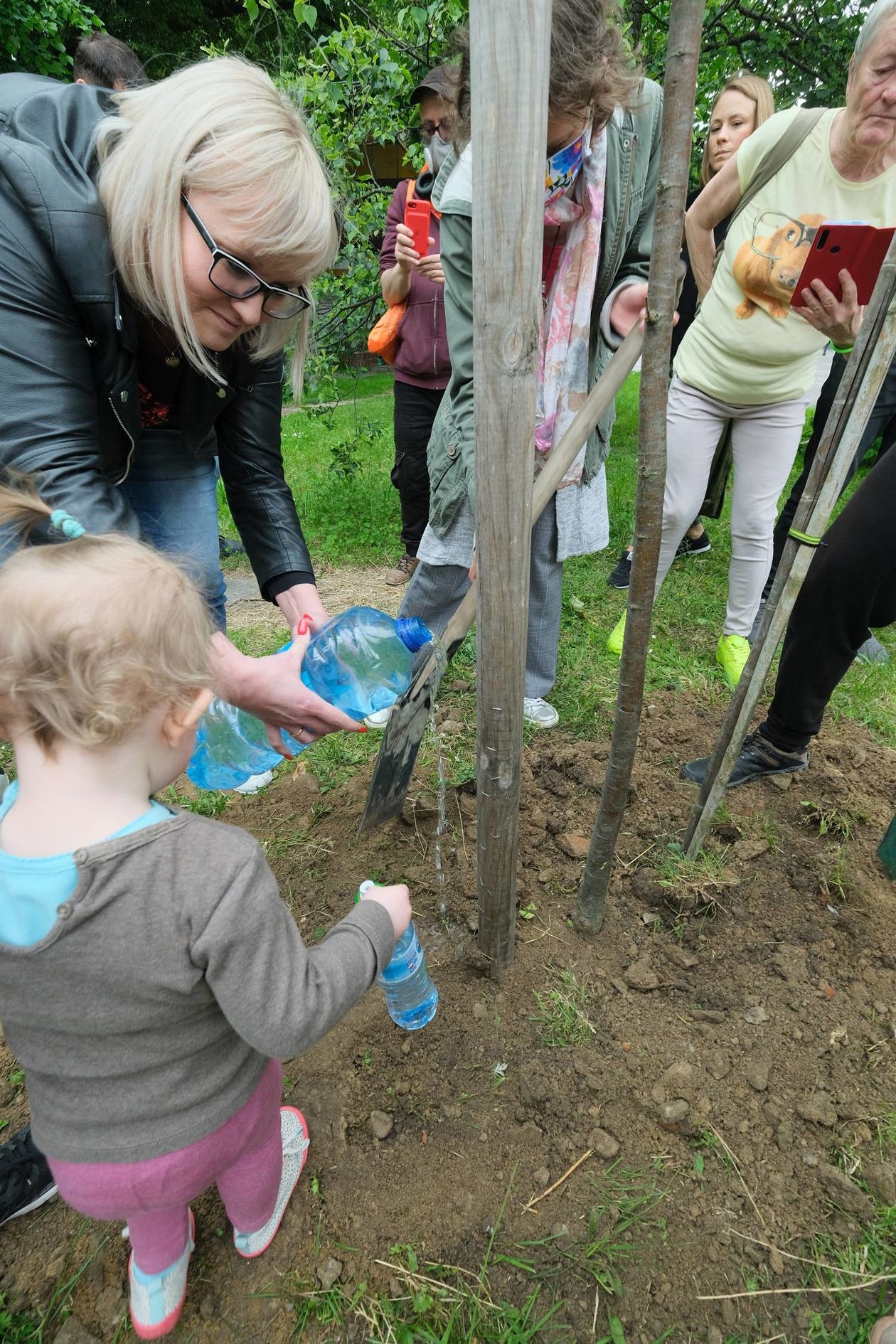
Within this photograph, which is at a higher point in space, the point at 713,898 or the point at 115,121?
the point at 115,121

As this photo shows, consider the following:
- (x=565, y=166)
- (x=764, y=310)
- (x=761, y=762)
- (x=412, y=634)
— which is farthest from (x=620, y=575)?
(x=412, y=634)

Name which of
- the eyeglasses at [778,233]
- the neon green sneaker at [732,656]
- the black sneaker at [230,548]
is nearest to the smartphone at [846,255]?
the eyeglasses at [778,233]

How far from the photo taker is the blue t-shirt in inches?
37.3

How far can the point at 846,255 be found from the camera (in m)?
2.25

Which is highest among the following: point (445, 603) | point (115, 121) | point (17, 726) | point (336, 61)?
point (336, 61)

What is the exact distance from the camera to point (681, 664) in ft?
11.5

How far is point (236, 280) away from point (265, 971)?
1301mm

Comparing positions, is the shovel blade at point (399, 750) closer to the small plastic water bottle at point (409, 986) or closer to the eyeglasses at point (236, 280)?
the small plastic water bottle at point (409, 986)

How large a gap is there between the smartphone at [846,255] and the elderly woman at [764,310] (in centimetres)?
3

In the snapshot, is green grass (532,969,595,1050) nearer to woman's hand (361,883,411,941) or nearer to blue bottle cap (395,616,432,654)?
woman's hand (361,883,411,941)

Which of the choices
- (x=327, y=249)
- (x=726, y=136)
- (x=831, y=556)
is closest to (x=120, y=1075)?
(x=327, y=249)

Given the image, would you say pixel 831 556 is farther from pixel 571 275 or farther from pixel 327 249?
pixel 327 249

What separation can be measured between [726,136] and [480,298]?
3.57 metres

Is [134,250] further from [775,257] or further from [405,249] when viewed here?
[405,249]
